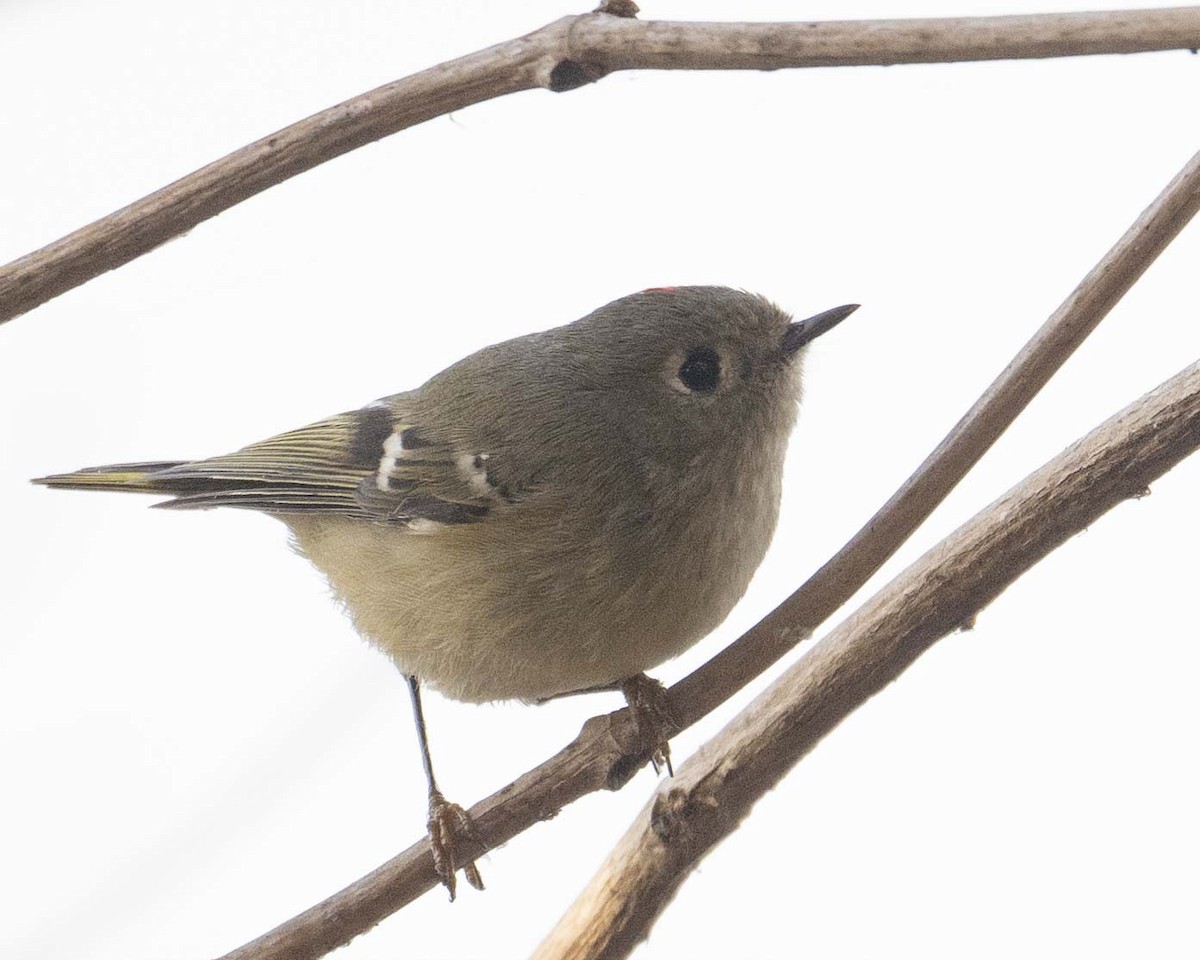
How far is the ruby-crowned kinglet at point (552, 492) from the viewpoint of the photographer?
147cm

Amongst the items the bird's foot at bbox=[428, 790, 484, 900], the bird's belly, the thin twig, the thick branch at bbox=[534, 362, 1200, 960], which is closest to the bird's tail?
the bird's belly

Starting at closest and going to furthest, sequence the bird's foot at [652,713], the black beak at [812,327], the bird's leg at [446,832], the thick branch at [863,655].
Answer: the thick branch at [863,655] → the bird's foot at [652,713] → the bird's leg at [446,832] → the black beak at [812,327]

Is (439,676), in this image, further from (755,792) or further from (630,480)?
(755,792)

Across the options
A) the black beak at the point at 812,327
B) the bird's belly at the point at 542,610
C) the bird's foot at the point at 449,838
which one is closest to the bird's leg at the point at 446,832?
the bird's foot at the point at 449,838

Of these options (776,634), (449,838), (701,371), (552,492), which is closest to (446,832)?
(449,838)

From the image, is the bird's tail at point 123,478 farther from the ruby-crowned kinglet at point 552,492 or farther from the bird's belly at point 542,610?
the bird's belly at point 542,610

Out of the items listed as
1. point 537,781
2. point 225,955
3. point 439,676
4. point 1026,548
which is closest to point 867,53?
point 1026,548

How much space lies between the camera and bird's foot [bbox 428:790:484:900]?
1474 millimetres

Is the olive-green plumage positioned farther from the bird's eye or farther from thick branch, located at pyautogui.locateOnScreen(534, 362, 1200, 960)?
thick branch, located at pyautogui.locateOnScreen(534, 362, 1200, 960)

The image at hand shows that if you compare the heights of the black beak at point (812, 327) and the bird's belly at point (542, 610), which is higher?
the black beak at point (812, 327)

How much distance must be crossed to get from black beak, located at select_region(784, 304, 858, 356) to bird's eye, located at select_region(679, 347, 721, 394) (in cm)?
9

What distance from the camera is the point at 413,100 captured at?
4.02 feet

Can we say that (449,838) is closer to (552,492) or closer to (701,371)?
(552,492)

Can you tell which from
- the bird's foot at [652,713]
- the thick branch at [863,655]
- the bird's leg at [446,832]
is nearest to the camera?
the thick branch at [863,655]
